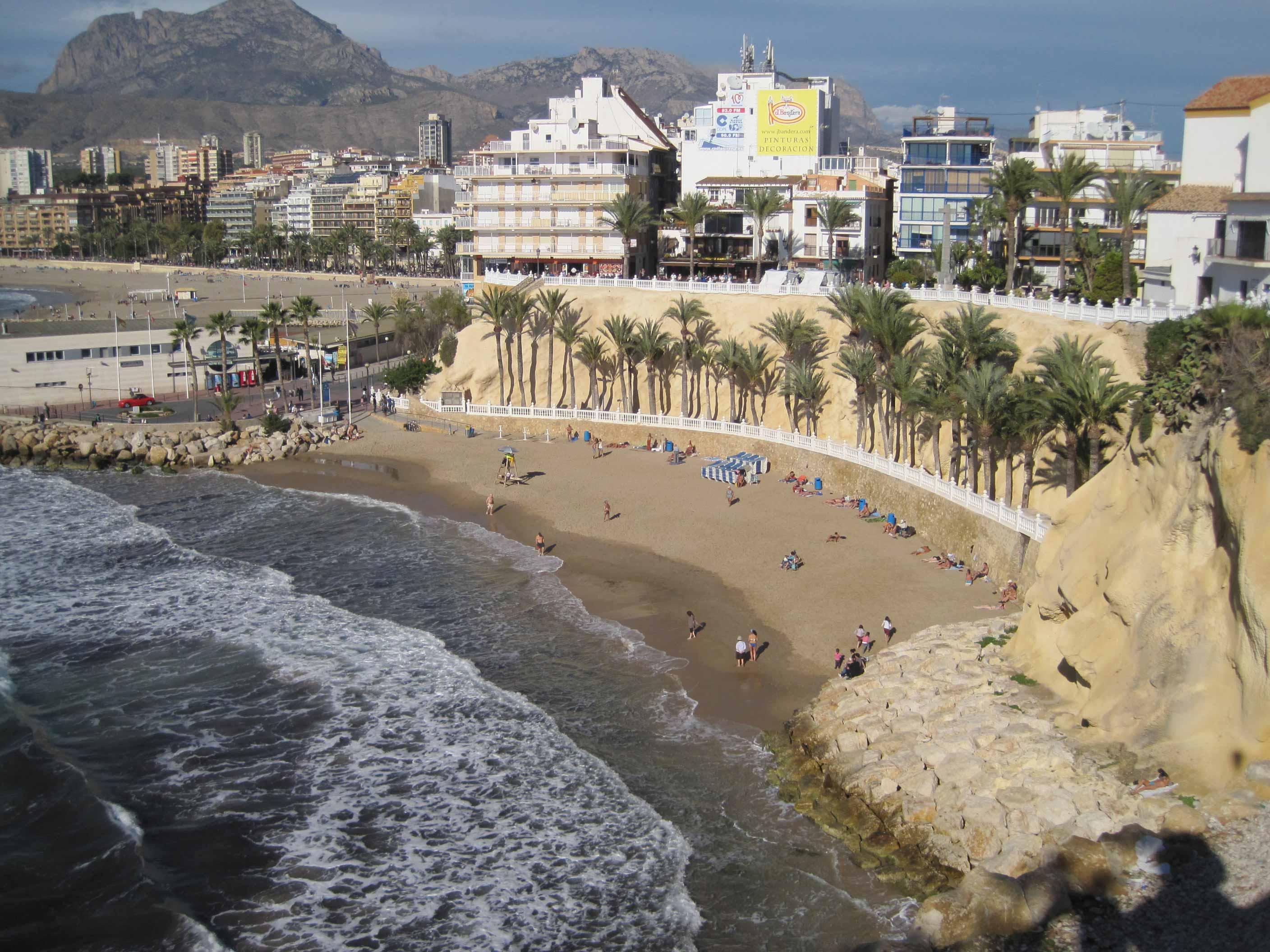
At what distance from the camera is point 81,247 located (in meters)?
186

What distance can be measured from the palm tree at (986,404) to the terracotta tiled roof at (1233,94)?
14644 millimetres

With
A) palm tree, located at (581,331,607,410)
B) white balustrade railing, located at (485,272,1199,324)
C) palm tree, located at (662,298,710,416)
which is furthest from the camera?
palm tree, located at (581,331,607,410)

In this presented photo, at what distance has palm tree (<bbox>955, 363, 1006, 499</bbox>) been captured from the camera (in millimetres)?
30250

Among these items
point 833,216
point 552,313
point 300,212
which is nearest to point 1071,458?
point 552,313

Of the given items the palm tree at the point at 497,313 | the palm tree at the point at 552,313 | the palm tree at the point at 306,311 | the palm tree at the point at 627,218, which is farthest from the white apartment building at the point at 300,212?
the palm tree at the point at 552,313

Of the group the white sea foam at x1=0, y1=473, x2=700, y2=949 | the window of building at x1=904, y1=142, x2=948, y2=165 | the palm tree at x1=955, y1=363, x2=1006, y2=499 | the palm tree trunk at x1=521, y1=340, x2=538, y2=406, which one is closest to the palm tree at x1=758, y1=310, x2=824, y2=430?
the palm tree trunk at x1=521, y1=340, x2=538, y2=406

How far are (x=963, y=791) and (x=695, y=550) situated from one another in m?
16.0

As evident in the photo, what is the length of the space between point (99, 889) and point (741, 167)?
6050 centimetres

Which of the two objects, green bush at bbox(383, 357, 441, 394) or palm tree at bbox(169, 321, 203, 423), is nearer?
green bush at bbox(383, 357, 441, 394)

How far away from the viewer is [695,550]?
1318 inches

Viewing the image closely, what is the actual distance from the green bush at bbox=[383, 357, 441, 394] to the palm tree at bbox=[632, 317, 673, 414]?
11924 mm

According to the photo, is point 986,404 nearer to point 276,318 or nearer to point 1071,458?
point 1071,458

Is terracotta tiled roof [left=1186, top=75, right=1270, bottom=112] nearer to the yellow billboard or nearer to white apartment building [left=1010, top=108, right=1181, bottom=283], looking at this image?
white apartment building [left=1010, top=108, right=1181, bottom=283]

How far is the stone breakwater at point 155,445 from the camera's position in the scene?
49000 mm
